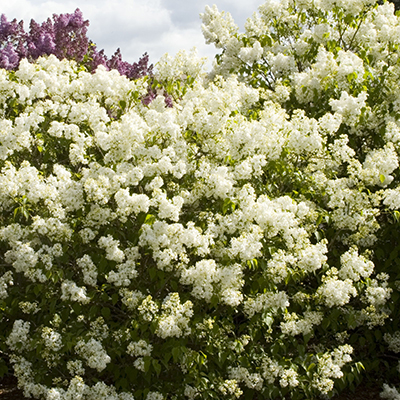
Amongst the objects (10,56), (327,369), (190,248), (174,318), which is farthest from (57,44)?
(327,369)

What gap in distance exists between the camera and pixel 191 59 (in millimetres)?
8133

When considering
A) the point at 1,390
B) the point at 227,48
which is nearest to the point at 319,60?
the point at 227,48

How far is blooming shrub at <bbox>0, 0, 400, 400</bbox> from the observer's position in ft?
16.8

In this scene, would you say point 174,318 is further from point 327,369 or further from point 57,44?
point 57,44

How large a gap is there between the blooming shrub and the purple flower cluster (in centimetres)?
358

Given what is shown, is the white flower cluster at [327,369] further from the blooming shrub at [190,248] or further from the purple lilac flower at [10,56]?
the purple lilac flower at [10,56]

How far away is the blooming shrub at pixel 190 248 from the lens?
5129 mm

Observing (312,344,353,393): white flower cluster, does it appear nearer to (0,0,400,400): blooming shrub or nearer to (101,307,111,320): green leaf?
(0,0,400,400): blooming shrub

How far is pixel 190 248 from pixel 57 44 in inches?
266

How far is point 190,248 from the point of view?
213 inches

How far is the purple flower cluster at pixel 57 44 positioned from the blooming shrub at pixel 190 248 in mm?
3584

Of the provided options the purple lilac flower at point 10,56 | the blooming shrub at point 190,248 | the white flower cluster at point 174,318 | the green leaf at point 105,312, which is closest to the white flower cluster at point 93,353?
the blooming shrub at point 190,248

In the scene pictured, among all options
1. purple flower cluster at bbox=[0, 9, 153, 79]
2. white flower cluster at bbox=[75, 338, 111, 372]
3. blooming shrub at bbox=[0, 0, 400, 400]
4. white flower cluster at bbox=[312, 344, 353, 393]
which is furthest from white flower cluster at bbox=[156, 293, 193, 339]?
purple flower cluster at bbox=[0, 9, 153, 79]

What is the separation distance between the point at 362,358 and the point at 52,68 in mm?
5212
